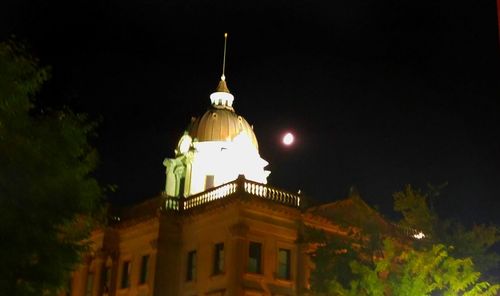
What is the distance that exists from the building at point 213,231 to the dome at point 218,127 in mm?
72

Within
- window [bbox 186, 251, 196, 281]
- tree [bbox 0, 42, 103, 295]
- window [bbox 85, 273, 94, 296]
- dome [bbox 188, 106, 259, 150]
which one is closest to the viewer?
tree [bbox 0, 42, 103, 295]

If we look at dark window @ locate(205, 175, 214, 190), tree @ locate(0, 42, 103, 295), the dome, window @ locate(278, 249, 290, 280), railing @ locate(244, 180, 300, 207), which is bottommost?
tree @ locate(0, 42, 103, 295)

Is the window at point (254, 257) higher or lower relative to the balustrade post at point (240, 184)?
lower

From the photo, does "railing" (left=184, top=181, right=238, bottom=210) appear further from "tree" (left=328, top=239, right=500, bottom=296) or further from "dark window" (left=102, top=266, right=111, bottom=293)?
"tree" (left=328, top=239, right=500, bottom=296)

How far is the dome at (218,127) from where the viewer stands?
1929 inches

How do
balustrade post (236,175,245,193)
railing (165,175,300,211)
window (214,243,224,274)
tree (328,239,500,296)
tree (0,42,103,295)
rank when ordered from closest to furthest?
tree (0,42,103,295)
tree (328,239,500,296)
balustrade post (236,175,245,193)
window (214,243,224,274)
railing (165,175,300,211)

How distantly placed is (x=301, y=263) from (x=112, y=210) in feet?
47.5

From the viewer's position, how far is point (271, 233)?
131 feet

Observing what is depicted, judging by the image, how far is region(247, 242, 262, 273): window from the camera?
3894 centimetres

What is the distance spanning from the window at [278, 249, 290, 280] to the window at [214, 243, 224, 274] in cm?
306

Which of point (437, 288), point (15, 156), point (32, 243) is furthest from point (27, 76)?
point (437, 288)

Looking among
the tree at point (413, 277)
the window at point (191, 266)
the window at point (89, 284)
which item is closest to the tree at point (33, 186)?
the tree at point (413, 277)

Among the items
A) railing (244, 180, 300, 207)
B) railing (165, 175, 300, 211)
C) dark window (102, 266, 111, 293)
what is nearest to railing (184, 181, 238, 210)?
railing (165, 175, 300, 211)

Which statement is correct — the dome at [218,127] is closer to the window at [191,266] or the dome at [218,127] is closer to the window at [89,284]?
the window at [191,266]
